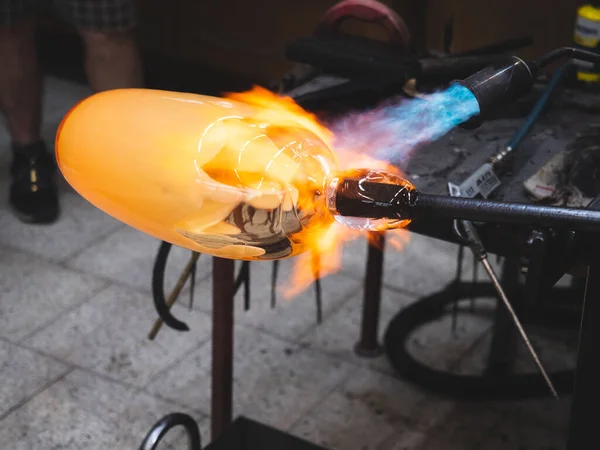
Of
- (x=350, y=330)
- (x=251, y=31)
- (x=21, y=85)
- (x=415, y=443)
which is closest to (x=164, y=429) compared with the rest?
(x=415, y=443)

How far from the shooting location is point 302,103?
1330 millimetres

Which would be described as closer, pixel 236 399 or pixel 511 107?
pixel 511 107

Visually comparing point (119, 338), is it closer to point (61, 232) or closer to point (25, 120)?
point (61, 232)

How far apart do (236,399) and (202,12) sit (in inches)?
66.7

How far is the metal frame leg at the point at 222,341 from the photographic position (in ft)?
4.41

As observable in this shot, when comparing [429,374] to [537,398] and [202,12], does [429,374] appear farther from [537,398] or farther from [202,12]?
[202,12]

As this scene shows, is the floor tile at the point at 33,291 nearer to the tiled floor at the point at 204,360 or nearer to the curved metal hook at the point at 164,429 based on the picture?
the tiled floor at the point at 204,360

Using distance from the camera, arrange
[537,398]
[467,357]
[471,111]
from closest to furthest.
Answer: [471,111] < [537,398] < [467,357]

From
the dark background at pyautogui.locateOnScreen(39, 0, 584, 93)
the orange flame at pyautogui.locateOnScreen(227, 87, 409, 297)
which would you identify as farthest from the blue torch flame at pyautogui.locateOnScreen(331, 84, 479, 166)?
the dark background at pyautogui.locateOnScreen(39, 0, 584, 93)

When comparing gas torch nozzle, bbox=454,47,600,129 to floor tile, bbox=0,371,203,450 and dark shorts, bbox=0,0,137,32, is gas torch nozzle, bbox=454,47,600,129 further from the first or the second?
dark shorts, bbox=0,0,137,32

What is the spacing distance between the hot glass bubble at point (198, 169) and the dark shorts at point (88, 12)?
1.67 m

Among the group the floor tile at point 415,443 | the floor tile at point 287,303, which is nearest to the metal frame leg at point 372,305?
the floor tile at point 287,303

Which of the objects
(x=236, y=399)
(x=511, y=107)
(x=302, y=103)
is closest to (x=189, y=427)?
(x=236, y=399)

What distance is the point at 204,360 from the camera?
1.89 m
